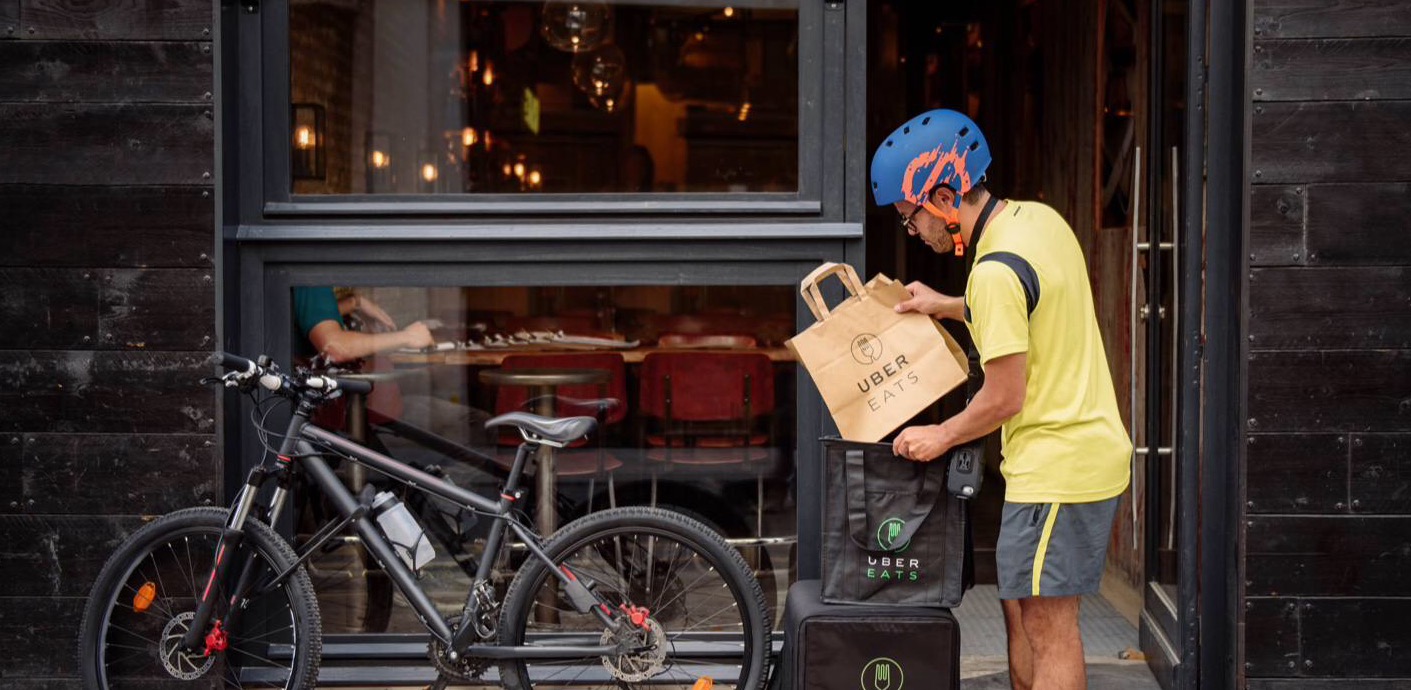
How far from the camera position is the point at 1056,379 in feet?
12.0

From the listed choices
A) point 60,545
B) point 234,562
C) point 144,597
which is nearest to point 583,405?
point 234,562

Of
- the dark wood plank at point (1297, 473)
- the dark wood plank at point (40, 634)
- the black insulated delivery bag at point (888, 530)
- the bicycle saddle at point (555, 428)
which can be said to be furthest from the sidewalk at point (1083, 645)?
the dark wood plank at point (40, 634)

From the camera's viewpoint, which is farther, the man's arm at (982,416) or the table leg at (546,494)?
the table leg at (546,494)

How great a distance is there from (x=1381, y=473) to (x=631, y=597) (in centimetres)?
234

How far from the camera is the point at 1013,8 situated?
9.29 metres

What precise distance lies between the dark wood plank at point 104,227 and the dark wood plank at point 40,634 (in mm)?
1070

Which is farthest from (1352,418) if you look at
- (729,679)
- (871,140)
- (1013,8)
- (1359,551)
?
(871,140)

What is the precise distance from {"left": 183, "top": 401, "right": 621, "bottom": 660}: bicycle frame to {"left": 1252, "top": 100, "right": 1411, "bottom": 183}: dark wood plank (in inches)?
95.6

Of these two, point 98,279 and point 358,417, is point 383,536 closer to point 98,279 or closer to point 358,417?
point 358,417

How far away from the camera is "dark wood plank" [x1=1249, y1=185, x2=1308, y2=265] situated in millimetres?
4195

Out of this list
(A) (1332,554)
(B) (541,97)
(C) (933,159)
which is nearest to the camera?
(C) (933,159)

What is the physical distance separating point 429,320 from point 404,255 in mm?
625

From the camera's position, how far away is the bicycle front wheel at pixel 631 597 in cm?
414

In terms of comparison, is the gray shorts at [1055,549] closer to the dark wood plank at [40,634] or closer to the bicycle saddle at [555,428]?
the bicycle saddle at [555,428]
